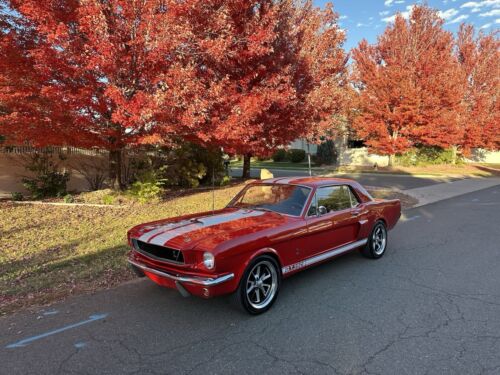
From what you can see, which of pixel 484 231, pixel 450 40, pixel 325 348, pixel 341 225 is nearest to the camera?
pixel 325 348

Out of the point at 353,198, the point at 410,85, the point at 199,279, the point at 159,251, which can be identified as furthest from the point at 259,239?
the point at 410,85

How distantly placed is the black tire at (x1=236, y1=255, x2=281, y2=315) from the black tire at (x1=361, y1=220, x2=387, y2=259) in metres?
2.29

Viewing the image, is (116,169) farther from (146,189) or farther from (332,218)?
(332,218)

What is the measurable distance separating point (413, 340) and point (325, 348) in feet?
2.78

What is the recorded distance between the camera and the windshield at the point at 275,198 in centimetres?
493

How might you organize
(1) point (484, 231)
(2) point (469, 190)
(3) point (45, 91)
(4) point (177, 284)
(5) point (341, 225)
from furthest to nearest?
(2) point (469, 190) → (1) point (484, 231) → (3) point (45, 91) → (5) point (341, 225) → (4) point (177, 284)

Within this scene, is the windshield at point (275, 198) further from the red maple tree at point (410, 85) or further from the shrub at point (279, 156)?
the shrub at point (279, 156)

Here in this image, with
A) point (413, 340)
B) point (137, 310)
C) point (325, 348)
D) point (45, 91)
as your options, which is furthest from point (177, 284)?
point (45, 91)

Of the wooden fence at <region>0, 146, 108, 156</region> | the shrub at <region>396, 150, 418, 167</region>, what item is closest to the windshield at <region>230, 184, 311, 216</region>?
the wooden fence at <region>0, 146, 108, 156</region>

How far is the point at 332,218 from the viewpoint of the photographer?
5.09 meters

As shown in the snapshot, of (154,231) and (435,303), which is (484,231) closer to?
(435,303)

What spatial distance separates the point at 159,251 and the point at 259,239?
112 centimetres

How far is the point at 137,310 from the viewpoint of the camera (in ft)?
13.6

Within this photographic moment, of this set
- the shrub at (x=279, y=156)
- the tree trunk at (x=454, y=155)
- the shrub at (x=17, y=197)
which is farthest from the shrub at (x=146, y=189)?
the shrub at (x=279, y=156)
